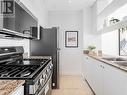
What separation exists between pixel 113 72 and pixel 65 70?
167 inches

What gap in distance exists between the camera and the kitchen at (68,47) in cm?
194

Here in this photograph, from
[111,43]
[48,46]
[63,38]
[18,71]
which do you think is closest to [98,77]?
[48,46]

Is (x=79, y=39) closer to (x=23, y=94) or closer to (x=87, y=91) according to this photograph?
(x=87, y=91)

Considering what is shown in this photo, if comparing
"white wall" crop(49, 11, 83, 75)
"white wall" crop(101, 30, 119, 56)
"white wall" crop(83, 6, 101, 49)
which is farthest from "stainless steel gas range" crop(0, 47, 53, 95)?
"white wall" crop(49, 11, 83, 75)

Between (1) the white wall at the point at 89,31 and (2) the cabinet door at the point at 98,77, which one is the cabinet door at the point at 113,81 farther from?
(1) the white wall at the point at 89,31

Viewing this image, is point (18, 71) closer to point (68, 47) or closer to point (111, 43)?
point (111, 43)

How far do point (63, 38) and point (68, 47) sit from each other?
39cm

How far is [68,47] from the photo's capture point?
21.5ft

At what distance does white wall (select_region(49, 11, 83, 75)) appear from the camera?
652 centimetres

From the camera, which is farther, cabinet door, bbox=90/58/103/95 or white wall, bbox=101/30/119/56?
white wall, bbox=101/30/119/56

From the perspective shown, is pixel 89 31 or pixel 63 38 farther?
pixel 63 38

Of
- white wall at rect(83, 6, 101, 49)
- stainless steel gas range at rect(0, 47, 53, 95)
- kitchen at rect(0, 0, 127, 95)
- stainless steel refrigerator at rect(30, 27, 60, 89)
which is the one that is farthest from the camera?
white wall at rect(83, 6, 101, 49)

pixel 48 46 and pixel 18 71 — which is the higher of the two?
pixel 48 46

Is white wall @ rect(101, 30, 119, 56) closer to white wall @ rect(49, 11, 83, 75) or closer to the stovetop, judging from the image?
white wall @ rect(49, 11, 83, 75)
